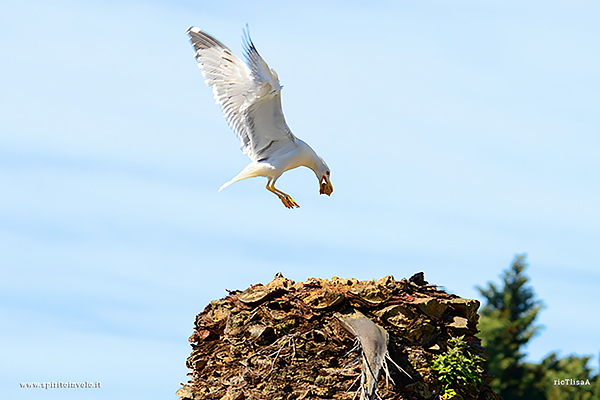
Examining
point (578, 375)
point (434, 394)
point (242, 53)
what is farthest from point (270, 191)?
point (578, 375)

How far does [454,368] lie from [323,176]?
4.16 m

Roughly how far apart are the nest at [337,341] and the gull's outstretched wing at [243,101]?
2711 millimetres

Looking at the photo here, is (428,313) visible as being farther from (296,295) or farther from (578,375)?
(578,375)

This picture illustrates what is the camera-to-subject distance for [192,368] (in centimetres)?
1147

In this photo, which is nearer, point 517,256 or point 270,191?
point 270,191

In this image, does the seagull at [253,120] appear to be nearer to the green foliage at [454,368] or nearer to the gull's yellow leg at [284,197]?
the gull's yellow leg at [284,197]

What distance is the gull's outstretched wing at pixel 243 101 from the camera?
478 inches

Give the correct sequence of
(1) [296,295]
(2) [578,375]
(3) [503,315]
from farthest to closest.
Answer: (3) [503,315], (2) [578,375], (1) [296,295]

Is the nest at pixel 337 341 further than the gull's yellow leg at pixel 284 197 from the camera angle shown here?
No

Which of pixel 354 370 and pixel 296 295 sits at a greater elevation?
pixel 296 295

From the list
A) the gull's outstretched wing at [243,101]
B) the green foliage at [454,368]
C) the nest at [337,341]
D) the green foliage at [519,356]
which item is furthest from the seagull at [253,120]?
the green foliage at [519,356]

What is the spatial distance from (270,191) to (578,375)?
732 inches

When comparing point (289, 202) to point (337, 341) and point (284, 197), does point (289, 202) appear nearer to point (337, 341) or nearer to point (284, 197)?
point (284, 197)

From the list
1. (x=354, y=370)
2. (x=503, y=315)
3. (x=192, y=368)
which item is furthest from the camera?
(x=503, y=315)
